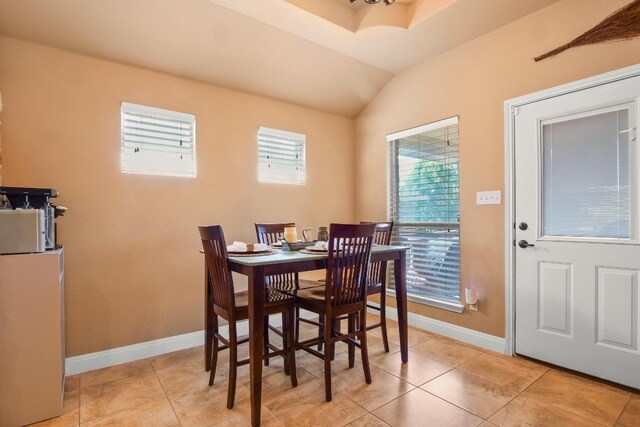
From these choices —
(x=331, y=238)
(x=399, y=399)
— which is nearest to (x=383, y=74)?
(x=331, y=238)

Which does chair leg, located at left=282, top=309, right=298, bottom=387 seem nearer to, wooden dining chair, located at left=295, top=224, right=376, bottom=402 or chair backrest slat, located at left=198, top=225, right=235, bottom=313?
wooden dining chair, located at left=295, top=224, right=376, bottom=402

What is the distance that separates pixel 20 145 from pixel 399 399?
3.07m

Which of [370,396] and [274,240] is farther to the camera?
[274,240]

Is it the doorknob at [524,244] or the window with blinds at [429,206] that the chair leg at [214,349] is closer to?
the window with blinds at [429,206]

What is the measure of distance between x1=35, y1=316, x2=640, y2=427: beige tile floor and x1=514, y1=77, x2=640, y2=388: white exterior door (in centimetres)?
24

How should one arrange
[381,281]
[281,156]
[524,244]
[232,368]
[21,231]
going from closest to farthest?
[21,231] < [232,368] < [524,244] < [381,281] < [281,156]

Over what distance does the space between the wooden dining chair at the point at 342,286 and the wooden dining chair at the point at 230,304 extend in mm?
135

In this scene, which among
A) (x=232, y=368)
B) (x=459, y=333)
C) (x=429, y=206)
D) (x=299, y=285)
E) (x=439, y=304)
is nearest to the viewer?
(x=232, y=368)

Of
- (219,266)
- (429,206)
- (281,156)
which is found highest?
(281,156)

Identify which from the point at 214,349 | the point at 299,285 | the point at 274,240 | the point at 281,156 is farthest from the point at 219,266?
the point at 281,156

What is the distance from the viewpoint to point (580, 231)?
2.37 metres

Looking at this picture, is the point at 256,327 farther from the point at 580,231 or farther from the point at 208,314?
the point at 580,231

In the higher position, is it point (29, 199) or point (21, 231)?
point (29, 199)

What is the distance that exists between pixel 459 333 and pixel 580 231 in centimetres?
131
